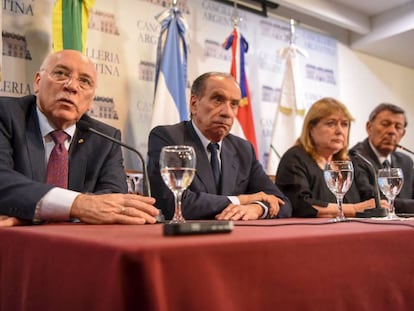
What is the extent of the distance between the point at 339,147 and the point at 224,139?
29.2 inches

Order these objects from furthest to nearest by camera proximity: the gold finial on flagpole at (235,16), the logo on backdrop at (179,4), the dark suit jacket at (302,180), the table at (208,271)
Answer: the gold finial on flagpole at (235,16) < the logo on backdrop at (179,4) < the dark suit jacket at (302,180) < the table at (208,271)

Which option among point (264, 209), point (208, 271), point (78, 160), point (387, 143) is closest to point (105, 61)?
point (78, 160)

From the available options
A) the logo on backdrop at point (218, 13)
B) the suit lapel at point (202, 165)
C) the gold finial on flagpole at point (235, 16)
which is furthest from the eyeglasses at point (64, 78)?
the gold finial on flagpole at point (235, 16)

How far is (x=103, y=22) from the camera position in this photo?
10.5ft

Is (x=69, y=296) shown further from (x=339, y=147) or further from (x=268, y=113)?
(x=268, y=113)

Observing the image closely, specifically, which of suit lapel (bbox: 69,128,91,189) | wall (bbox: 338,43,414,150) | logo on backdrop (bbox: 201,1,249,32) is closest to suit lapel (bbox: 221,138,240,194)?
suit lapel (bbox: 69,128,91,189)

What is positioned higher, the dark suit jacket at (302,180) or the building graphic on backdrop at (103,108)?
the building graphic on backdrop at (103,108)

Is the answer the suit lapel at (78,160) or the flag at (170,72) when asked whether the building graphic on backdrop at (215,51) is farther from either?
the suit lapel at (78,160)

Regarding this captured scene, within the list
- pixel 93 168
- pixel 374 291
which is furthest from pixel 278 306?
pixel 93 168

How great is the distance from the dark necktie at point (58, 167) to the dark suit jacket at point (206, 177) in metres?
0.43

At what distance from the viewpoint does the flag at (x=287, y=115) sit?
3902 mm

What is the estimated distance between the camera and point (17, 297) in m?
0.91

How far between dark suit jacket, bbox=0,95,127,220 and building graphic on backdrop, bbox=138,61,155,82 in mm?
1471

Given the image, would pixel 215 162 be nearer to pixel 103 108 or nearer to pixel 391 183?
pixel 391 183
